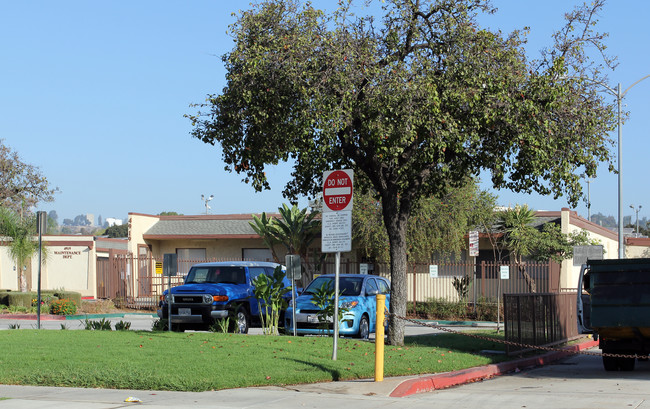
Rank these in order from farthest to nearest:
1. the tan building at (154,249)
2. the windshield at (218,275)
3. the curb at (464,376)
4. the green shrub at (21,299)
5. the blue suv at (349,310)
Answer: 1. the tan building at (154,249)
2. the green shrub at (21,299)
3. the windshield at (218,275)
4. the blue suv at (349,310)
5. the curb at (464,376)

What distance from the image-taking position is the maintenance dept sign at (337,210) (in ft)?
43.3

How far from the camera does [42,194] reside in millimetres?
42000

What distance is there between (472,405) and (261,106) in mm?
7004

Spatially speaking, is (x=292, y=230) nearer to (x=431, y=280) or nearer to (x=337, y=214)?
(x=431, y=280)

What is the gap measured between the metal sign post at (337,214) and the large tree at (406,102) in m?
1.20

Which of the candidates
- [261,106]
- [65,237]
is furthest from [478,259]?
[261,106]

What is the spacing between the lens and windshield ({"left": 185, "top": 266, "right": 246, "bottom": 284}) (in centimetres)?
Answer: 2102

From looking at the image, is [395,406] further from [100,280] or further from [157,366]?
[100,280]

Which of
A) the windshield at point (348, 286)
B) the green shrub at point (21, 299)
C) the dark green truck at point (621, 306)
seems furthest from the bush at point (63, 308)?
the dark green truck at point (621, 306)

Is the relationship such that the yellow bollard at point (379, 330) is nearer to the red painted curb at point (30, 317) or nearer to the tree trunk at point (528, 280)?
the red painted curb at point (30, 317)

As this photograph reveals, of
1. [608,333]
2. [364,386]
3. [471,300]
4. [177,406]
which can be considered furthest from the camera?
[471,300]

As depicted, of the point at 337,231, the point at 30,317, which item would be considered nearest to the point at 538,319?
the point at 337,231

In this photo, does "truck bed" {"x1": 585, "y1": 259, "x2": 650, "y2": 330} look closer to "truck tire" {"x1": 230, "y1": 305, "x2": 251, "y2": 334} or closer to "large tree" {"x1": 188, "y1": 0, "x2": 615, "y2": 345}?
"large tree" {"x1": 188, "y1": 0, "x2": 615, "y2": 345}

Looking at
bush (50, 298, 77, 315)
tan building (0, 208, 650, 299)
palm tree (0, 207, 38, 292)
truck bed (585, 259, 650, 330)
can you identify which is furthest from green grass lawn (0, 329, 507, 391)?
tan building (0, 208, 650, 299)
